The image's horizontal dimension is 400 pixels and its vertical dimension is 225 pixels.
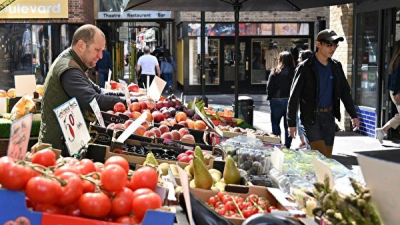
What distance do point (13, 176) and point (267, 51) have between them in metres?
23.9

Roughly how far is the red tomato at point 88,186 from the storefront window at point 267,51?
76.7 ft

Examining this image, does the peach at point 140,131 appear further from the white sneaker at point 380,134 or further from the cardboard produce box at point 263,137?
the white sneaker at point 380,134

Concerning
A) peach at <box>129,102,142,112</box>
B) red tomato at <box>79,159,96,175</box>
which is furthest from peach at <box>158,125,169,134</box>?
red tomato at <box>79,159,96,175</box>

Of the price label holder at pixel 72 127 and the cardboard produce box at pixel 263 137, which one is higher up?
the price label holder at pixel 72 127

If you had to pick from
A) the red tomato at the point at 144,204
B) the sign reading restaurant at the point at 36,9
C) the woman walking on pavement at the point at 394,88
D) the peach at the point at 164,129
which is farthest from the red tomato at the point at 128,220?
the sign reading restaurant at the point at 36,9

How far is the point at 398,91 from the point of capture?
1137 centimetres

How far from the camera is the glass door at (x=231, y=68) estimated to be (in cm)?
2616

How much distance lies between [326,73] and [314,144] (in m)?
0.80

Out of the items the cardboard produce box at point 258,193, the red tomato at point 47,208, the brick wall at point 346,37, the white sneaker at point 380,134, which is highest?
the brick wall at point 346,37

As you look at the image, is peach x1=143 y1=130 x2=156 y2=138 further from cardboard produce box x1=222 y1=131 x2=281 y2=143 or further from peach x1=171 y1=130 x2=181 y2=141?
cardboard produce box x1=222 y1=131 x2=281 y2=143

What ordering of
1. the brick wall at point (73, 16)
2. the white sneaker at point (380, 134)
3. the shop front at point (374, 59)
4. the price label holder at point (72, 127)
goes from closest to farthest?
the price label holder at point (72, 127), the white sneaker at point (380, 134), the shop front at point (374, 59), the brick wall at point (73, 16)

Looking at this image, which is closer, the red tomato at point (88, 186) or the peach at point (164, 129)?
the red tomato at point (88, 186)

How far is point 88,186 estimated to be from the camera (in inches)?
116

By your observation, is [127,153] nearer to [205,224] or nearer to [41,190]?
[205,224]
